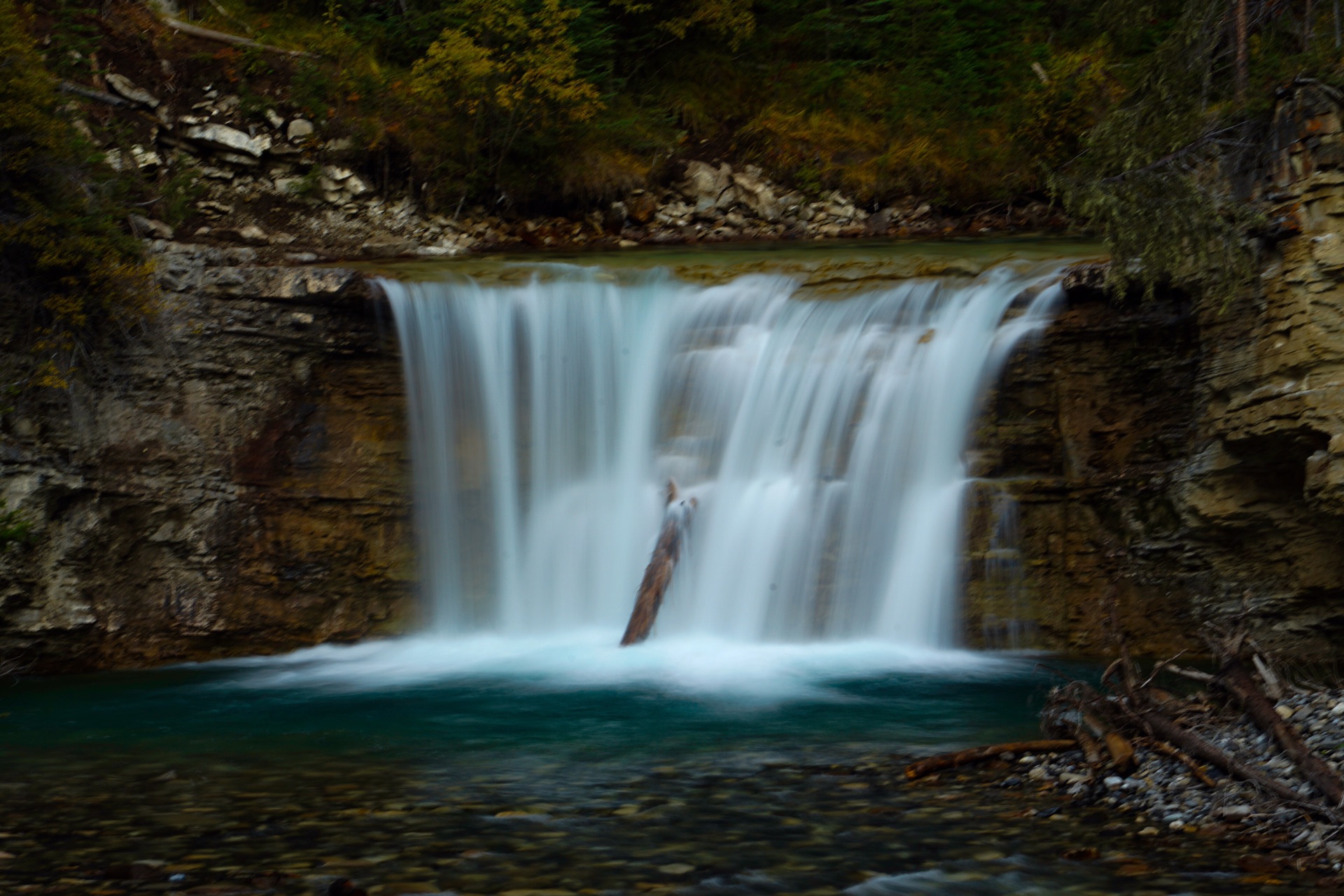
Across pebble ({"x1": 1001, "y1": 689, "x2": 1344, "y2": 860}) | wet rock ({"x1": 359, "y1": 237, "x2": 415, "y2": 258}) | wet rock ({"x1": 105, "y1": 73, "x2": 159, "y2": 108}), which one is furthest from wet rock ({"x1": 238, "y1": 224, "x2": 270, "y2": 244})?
pebble ({"x1": 1001, "y1": 689, "x2": 1344, "y2": 860})

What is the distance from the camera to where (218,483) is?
11.4 meters

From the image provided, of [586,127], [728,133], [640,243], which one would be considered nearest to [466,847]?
[640,243]

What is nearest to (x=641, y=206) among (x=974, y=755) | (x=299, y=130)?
(x=299, y=130)

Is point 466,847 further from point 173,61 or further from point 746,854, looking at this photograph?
point 173,61

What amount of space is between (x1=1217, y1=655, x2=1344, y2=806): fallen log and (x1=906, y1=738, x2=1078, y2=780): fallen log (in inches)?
36.1

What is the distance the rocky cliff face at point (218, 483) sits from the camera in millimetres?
10719

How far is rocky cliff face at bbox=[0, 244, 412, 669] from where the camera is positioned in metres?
10.7

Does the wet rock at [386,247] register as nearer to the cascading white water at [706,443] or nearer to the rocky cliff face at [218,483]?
the rocky cliff face at [218,483]

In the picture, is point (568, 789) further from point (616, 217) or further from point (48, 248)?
point (616, 217)

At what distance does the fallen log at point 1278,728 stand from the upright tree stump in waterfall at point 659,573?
550cm

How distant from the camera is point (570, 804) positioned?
5.85 metres

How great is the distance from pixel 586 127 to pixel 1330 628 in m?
12.7

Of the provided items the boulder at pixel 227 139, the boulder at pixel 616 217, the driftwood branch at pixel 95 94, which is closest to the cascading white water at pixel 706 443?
the boulder at pixel 616 217

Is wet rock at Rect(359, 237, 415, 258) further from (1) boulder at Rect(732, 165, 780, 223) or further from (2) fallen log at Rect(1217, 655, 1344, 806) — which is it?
(2) fallen log at Rect(1217, 655, 1344, 806)
